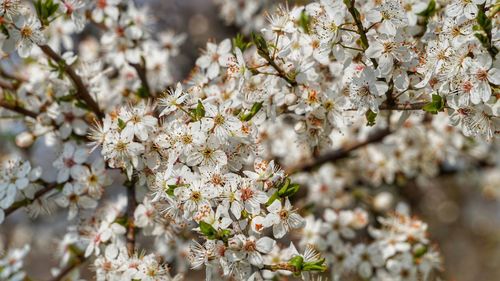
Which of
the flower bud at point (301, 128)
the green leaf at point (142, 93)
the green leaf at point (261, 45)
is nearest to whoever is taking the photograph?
the green leaf at point (261, 45)

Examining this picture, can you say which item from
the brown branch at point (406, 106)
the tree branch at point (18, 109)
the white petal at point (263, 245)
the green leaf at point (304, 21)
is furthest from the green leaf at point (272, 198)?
the tree branch at point (18, 109)

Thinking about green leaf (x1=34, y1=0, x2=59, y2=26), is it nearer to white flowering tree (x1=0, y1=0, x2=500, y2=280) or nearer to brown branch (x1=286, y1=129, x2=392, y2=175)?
white flowering tree (x1=0, y1=0, x2=500, y2=280)

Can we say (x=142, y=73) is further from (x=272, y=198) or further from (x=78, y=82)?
(x=272, y=198)

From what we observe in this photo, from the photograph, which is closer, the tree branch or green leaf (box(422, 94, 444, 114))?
green leaf (box(422, 94, 444, 114))

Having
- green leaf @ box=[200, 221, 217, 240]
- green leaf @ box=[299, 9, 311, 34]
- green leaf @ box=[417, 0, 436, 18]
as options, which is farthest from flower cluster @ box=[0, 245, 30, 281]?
green leaf @ box=[417, 0, 436, 18]

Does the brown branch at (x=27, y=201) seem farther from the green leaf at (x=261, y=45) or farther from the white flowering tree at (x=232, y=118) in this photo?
the green leaf at (x=261, y=45)

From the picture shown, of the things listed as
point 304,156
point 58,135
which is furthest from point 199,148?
point 304,156

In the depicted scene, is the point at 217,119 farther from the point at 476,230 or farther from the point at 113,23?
the point at 476,230
